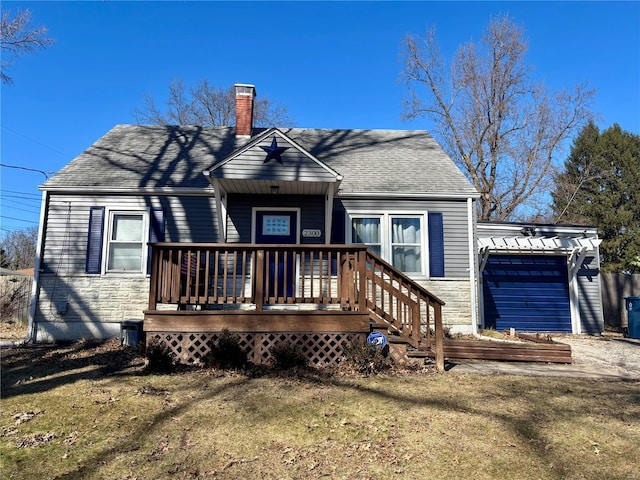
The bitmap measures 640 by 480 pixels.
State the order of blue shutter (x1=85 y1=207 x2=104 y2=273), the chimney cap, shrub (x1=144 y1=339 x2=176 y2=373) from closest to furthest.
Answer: shrub (x1=144 y1=339 x2=176 y2=373)
blue shutter (x1=85 y1=207 x2=104 y2=273)
the chimney cap

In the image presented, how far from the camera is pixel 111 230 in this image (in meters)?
9.24

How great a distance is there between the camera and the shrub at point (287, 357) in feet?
18.9

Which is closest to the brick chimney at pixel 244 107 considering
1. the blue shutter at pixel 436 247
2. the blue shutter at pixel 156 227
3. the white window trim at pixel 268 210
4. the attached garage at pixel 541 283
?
the white window trim at pixel 268 210

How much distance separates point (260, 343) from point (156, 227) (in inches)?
180

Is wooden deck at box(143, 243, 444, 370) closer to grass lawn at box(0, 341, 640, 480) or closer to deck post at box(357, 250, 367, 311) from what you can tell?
deck post at box(357, 250, 367, 311)

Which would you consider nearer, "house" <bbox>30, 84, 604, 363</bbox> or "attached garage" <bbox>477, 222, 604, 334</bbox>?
"house" <bbox>30, 84, 604, 363</bbox>

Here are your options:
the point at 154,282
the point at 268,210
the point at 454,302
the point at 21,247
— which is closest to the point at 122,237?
the point at 268,210

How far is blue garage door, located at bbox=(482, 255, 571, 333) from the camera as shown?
37.8 ft

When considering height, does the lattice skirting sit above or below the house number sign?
below

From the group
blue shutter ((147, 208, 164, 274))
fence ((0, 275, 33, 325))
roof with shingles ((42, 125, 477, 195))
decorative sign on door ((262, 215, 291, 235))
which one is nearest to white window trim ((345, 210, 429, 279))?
roof with shingles ((42, 125, 477, 195))

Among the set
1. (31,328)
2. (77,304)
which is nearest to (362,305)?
(77,304)

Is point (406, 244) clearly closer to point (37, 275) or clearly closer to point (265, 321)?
point (265, 321)

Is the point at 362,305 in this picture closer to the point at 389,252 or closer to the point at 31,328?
the point at 389,252

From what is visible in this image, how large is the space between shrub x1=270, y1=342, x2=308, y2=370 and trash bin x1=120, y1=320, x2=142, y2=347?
3.33 meters
